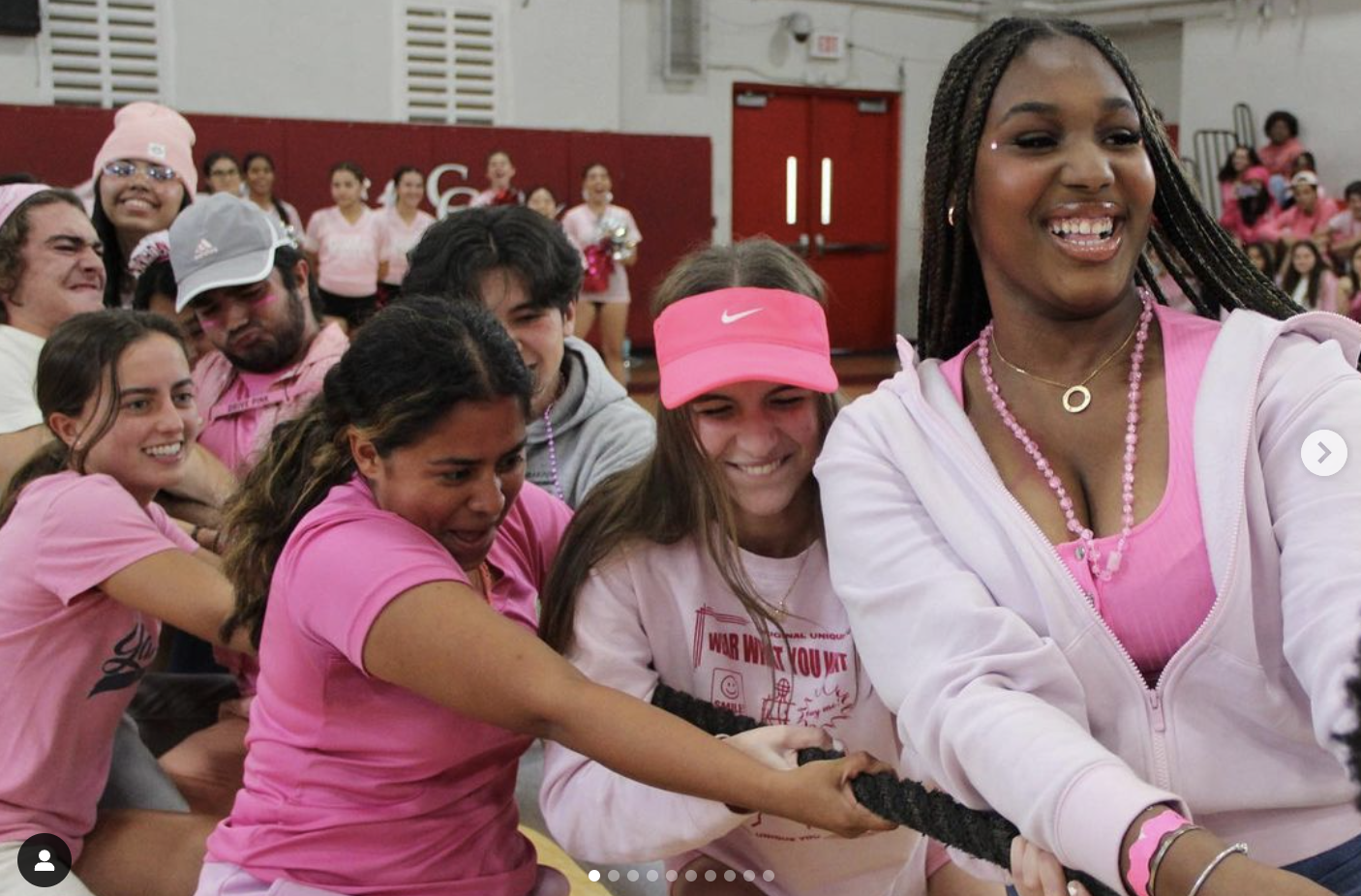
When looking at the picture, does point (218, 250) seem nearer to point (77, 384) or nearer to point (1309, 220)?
point (77, 384)

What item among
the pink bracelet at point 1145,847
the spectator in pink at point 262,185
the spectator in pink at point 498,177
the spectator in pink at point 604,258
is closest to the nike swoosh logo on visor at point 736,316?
the pink bracelet at point 1145,847

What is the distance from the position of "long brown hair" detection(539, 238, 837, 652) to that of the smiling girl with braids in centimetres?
29

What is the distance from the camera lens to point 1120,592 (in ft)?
4.81

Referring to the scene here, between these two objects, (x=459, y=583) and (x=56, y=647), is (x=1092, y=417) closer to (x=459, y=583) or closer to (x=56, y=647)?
(x=459, y=583)

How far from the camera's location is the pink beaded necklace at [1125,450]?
58.2 inches

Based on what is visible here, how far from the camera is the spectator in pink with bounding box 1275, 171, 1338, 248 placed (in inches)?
480

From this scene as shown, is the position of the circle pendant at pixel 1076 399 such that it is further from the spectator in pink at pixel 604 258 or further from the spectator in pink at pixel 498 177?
the spectator in pink at pixel 498 177

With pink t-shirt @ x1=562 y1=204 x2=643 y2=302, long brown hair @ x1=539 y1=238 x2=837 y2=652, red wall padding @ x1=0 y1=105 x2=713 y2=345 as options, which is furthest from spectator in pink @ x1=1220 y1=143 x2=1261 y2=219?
long brown hair @ x1=539 y1=238 x2=837 y2=652

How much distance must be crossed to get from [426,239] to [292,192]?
927 cm

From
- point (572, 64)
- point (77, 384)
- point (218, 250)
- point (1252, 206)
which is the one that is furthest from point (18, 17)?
point (1252, 206)

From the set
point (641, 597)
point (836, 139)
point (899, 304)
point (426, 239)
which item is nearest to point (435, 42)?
point (836, 139)

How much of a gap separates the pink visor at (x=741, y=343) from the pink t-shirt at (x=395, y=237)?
9146 millimetres

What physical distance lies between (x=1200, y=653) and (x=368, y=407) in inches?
44.8

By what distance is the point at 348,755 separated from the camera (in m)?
1.91
